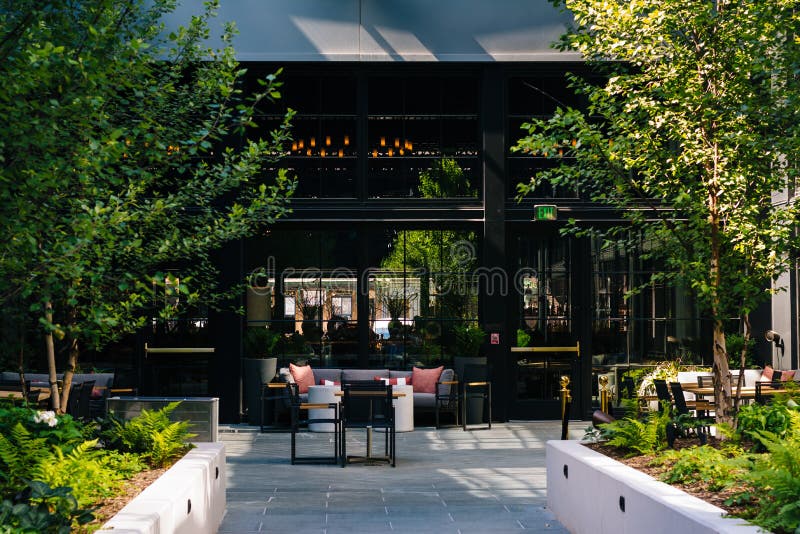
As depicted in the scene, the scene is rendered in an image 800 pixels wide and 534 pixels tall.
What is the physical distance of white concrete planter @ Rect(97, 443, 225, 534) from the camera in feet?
17.9

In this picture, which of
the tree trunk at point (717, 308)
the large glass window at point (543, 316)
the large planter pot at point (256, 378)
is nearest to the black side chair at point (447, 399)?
the large glass window at point (543, 316)

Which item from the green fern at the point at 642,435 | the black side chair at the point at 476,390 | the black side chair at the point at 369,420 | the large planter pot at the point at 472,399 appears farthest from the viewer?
the large planter pot at the point at 472,399

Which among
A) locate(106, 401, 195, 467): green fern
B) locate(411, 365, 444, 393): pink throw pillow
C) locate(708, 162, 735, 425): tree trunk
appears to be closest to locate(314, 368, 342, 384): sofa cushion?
locate(411, 365, 444, 393): pink throw pillow

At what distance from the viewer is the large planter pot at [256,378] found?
1692 centimetres

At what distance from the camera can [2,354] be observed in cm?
1554

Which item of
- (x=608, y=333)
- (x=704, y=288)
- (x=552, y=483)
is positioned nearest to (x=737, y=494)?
(x=704, y=288)

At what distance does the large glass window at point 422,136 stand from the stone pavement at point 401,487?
4426 millimetres

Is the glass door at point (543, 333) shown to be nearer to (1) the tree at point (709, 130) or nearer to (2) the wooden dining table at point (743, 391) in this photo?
(2) the wooden dining table at point (743, 391)

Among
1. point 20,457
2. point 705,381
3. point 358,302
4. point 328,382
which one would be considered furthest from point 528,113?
point 20,457

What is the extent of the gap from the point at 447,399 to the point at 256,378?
3261mm

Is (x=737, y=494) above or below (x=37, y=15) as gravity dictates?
below

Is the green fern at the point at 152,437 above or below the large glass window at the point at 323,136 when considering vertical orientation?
below

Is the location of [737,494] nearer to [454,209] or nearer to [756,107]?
[756,107]

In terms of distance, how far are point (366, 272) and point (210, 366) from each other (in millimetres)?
3152
